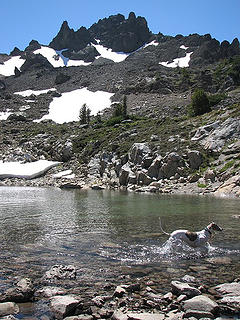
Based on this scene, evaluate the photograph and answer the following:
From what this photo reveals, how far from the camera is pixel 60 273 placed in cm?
741

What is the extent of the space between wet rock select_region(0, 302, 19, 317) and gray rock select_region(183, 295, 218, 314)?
308 cm

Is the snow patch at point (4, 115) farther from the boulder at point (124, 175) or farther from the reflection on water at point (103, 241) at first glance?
the reflection on water at point (103, 241)

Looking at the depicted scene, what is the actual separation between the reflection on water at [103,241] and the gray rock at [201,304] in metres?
2.06

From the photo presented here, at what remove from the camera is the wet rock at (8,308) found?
5.50 m

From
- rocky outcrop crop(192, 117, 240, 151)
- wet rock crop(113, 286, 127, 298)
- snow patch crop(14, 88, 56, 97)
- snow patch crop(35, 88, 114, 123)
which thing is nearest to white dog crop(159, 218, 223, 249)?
wet rock crop(113, 286, 127, 298)

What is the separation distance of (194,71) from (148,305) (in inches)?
5311

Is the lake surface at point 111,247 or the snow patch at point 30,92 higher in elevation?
the snow patch at point 30,92

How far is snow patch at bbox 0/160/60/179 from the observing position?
5236 cm

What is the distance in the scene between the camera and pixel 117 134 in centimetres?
6006

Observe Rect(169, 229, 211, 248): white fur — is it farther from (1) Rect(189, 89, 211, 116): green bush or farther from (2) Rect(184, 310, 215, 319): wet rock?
(1) Rect(189, 89, 211, 116): green bush

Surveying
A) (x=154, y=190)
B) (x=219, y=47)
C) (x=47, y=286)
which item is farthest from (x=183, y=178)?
(x=219, y=47)

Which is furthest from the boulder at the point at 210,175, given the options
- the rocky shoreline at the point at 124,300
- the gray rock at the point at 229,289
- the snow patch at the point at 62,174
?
the gray rock at the point at 229,289

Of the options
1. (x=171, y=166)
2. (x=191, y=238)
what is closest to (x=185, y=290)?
(x=191, y=238)

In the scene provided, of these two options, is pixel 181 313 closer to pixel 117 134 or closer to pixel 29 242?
pixel 29 242
